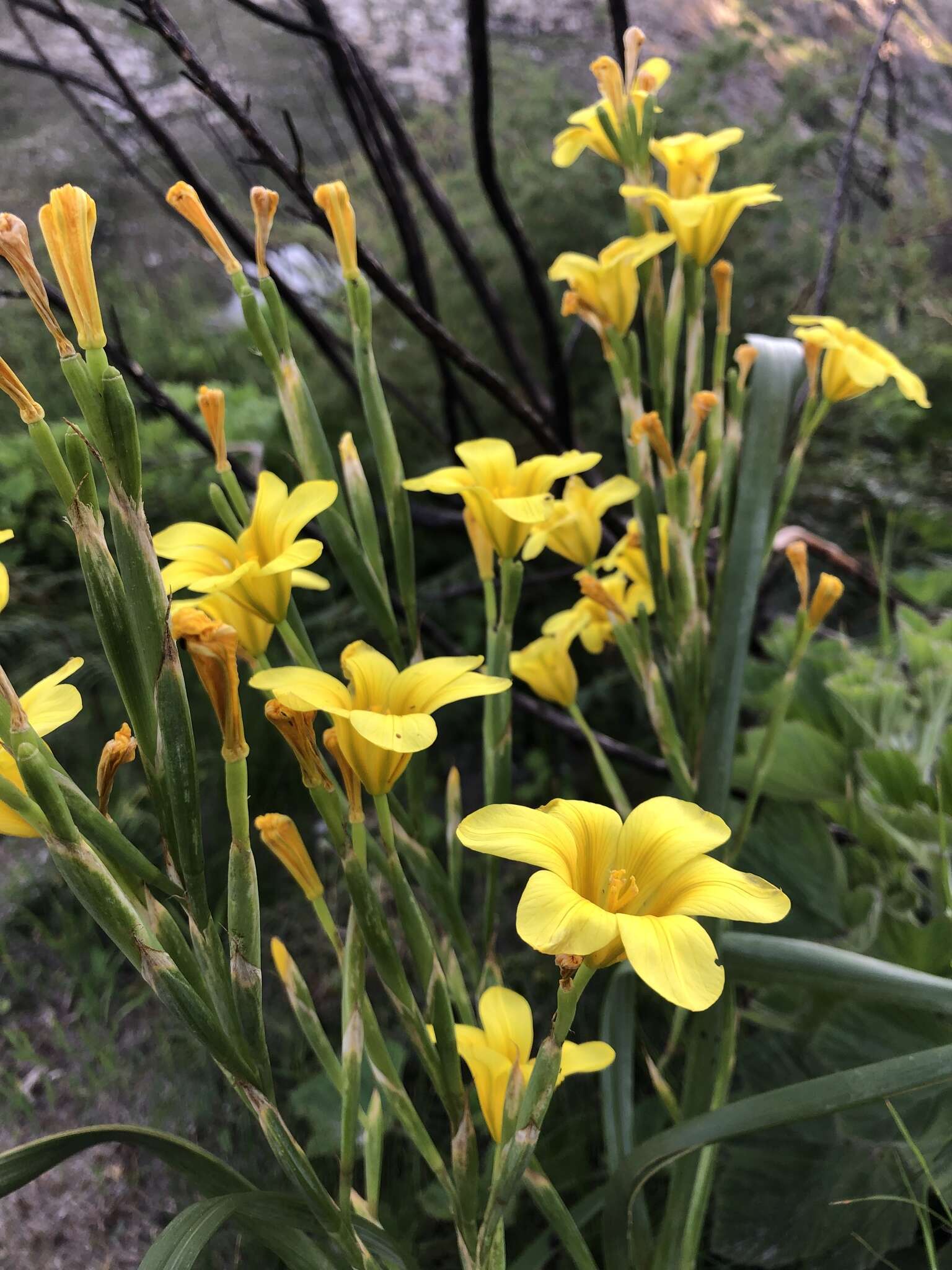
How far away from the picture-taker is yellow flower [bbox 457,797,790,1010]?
0.81ft

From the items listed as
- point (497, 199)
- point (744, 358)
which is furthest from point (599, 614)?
point (497, 199)

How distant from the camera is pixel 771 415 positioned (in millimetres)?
510

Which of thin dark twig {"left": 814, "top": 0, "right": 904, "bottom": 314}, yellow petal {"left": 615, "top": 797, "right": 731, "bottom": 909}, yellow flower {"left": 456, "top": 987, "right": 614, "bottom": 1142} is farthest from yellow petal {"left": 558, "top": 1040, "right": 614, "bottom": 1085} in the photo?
thin dark twig {"left": 814, "top": 0, "right": 904, "bottom": 314}

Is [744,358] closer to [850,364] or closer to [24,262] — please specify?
[850,364]

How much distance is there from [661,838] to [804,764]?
1.37 feet

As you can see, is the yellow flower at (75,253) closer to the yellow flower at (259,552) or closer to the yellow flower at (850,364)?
the yellow flower at (259,552)

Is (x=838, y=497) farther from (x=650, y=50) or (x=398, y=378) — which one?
(x=650, y=50)

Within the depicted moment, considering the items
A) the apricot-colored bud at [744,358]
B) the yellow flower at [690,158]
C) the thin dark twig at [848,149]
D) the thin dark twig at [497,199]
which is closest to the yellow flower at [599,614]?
the apricot-colored bud at [744,358]

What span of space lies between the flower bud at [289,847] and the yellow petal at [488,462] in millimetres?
203

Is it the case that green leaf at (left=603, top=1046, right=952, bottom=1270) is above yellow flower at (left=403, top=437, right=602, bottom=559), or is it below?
below

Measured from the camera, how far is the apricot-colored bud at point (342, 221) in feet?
1.28

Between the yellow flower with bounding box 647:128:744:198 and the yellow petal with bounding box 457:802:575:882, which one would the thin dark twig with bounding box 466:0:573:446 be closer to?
the yellow flower with bounding box 647:128:744:198

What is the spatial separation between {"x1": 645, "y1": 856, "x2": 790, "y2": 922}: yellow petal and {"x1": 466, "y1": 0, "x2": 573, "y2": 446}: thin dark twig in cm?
60

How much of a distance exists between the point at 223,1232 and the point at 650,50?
172cm
